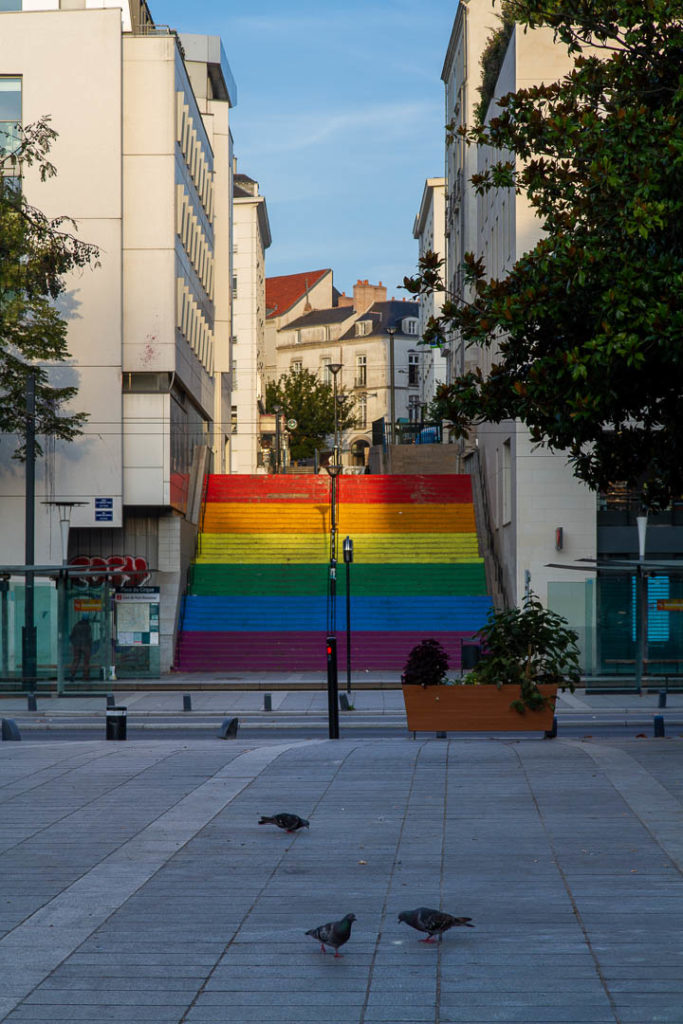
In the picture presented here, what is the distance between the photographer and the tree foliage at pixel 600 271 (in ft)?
41.4

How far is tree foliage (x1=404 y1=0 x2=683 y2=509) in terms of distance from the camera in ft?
41.4

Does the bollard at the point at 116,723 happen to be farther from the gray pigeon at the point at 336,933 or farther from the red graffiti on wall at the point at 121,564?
the red graffiti on wall at the point at 121,564

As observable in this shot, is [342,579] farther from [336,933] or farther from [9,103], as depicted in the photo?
[336,933]

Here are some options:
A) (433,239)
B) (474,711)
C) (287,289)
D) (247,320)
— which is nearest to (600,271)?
(474,711)

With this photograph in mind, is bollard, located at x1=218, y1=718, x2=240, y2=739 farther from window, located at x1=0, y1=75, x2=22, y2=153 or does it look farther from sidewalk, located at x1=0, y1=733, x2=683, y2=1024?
window, located at x1=0, y1=75, x2=22, y2=153

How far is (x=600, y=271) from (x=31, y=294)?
21.5m

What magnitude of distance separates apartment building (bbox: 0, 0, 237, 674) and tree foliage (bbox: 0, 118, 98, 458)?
830 millimetres

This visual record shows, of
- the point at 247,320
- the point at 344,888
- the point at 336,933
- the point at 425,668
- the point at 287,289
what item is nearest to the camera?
the point at 336,933

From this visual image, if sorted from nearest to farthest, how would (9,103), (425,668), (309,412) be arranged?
1. (425,668)
2. (9,103)
3. (309,412)

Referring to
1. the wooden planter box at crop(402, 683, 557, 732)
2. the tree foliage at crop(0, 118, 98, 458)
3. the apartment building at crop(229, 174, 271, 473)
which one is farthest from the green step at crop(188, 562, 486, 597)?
the apartment building at crop(229, 174, 271, 473)

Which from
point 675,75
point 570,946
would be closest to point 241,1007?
point 570,946

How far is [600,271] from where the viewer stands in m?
13.0

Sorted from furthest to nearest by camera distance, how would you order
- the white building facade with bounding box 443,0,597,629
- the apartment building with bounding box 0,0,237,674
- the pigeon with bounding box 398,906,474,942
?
the apartment building with bounding box 0,0,237,674 < the white building facade with bounding box 443,0,597,629 < the pigeon with bounding box 398,906,474,942

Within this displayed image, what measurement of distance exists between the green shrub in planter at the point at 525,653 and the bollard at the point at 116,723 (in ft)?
16.7
